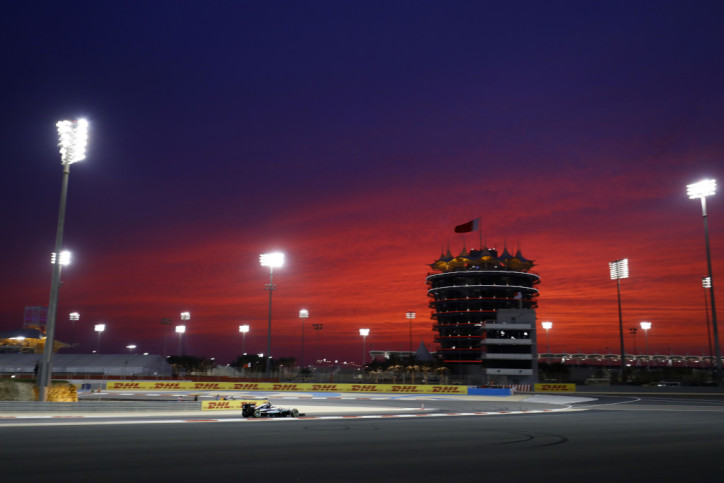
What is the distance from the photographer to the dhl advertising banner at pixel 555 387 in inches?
2453

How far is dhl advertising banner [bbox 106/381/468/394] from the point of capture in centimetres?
5759

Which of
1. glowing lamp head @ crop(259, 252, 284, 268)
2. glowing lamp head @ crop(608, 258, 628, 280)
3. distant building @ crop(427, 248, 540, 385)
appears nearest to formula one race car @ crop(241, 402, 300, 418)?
glowing lamp head @ crop(259, 252, 284, 268)

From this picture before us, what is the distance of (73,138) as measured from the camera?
28484 mm

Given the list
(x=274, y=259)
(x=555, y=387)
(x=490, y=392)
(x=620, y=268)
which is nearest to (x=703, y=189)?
(x=555, y=387)

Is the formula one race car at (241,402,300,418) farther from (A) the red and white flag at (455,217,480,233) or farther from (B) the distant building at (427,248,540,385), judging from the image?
(B) the distant building at (427,248,540,385)

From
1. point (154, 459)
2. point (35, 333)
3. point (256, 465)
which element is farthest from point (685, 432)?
point (35, 333)

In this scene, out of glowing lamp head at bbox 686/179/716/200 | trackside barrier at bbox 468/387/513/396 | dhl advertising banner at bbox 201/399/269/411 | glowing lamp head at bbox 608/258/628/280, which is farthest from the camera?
glowing lamp head at bbox 608/258/628/280

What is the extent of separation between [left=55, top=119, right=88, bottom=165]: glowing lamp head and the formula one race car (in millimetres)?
15063

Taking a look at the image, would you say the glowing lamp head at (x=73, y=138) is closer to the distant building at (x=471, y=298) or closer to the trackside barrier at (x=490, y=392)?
the trackside barrier at (x=490, y=392)

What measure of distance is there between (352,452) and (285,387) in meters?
47.5

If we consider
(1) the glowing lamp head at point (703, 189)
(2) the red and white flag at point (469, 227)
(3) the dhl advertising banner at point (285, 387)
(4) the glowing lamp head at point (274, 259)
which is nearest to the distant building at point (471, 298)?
(2) the red and white flag at point (469, 227)

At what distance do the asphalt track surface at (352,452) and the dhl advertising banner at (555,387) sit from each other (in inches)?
1686

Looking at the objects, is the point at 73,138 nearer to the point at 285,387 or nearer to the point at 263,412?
the point at 263,412

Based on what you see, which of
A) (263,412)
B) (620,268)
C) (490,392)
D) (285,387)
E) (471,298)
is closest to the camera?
(263,412)
